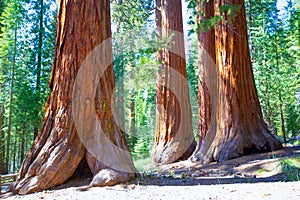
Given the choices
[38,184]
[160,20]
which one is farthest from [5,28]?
[38,184]

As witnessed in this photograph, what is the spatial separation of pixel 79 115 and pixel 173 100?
219 inches

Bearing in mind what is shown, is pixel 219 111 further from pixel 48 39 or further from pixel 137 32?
pixel 48 39

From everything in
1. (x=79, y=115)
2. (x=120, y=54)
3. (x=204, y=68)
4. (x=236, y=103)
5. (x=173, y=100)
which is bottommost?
(x=79, y=115)

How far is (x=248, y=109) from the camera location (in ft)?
25.1

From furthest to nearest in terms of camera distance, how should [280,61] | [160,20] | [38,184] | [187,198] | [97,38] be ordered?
[280,61] < [160,20] < [97,38] < [38,184] < [187,198]

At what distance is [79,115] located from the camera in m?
4.88

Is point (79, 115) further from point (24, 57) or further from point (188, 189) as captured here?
point (24, 57)

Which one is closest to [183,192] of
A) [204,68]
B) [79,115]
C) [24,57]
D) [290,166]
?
[79,115]

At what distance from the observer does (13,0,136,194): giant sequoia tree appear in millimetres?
4625

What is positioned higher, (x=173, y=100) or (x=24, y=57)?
(x=24, y=57)

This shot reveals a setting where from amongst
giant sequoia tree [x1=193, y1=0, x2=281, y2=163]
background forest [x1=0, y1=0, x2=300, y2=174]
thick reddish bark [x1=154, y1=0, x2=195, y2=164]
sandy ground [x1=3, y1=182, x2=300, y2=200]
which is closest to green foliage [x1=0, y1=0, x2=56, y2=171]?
background forest [x1=0, y1=0, x2=300, y2=174]

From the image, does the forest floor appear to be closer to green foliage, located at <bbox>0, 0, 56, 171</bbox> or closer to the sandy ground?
the sandy ground

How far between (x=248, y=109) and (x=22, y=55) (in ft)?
49.7

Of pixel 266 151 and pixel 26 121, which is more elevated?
pixel 26 121
